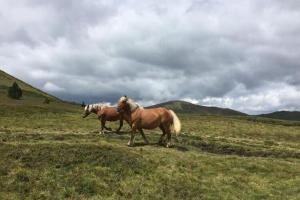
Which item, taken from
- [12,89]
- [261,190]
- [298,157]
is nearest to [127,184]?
[261,190]

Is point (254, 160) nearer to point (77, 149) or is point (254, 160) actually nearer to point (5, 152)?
point (77, 149)

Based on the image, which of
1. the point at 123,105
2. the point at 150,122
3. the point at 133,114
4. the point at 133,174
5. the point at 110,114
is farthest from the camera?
the point at 110,114

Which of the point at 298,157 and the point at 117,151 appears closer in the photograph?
the point at 117,151

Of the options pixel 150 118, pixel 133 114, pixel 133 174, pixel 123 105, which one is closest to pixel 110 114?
pixel 123 105

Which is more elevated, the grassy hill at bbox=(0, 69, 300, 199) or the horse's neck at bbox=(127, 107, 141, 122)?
the horse's neck at bbox=(127, 107, 141, 122)

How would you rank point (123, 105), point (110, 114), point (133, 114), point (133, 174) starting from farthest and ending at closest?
point (110, 114), point (123, 105), point (133, 114), point (133, 174)

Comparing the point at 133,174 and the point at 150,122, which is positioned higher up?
the point at 150,122

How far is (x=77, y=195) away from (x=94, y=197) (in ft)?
2.60

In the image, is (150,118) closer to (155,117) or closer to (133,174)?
(155,117)

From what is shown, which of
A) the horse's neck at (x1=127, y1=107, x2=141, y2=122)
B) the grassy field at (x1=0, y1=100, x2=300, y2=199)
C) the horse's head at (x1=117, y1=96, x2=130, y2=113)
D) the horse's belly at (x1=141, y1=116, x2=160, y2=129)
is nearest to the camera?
the grassy field at (x1=0, y1=100, x2=300, y2=199)

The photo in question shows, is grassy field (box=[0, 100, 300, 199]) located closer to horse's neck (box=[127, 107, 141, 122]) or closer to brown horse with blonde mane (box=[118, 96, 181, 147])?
brown horse with blonde mane (box=[118, 96, 181, 147])

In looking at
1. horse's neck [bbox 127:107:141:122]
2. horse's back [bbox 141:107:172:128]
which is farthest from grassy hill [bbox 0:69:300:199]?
horse's neck [bbox 127:107:141:122]

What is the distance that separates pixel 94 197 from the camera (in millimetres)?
18188

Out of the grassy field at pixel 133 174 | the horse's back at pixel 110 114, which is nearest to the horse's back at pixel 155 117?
the grassy field at pixel 133 174
